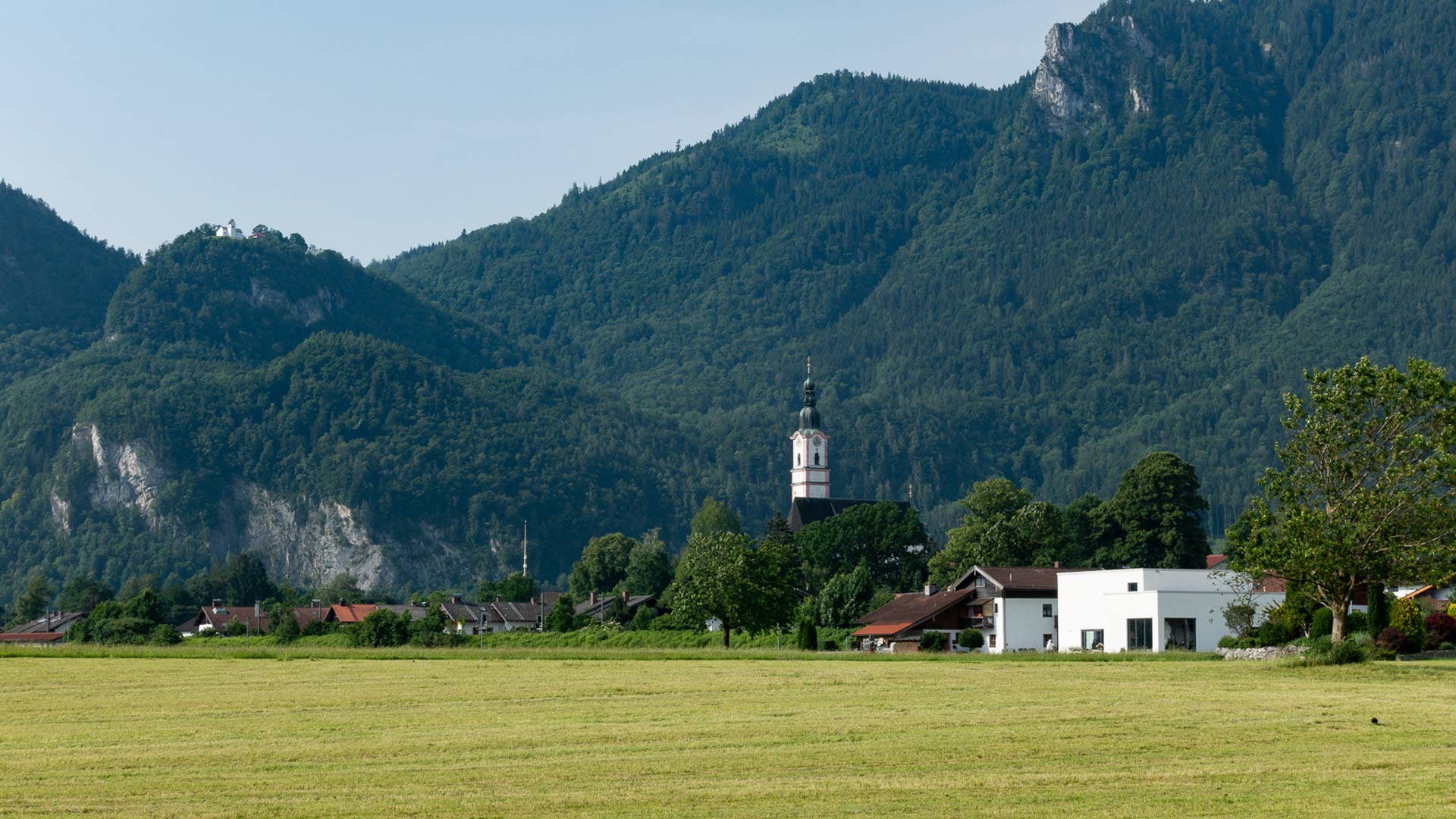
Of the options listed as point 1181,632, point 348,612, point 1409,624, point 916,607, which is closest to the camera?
point 1409,624

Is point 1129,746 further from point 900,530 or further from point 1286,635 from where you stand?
point 900,530

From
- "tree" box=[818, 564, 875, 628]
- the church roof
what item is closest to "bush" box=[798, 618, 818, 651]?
"tree" box=[818, 564, 875, 628]

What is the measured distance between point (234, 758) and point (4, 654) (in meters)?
58.8

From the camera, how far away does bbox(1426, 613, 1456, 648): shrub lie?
58906 mm

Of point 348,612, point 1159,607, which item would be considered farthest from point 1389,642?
point 348,612

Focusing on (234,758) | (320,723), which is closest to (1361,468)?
(320,723)

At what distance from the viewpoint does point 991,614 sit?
91688mm

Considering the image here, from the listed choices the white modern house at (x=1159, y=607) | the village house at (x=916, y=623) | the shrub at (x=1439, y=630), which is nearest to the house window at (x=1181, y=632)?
the white modern house at (x=1159, y=607)

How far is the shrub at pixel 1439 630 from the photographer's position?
2319 inches

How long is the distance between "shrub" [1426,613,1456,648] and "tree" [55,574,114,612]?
141700 millimetres

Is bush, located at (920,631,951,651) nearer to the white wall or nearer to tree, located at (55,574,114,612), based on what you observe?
the white wall

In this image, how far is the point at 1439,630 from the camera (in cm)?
5947

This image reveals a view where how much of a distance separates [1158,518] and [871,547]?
32.9 m

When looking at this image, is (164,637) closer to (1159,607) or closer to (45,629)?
(45,629)
